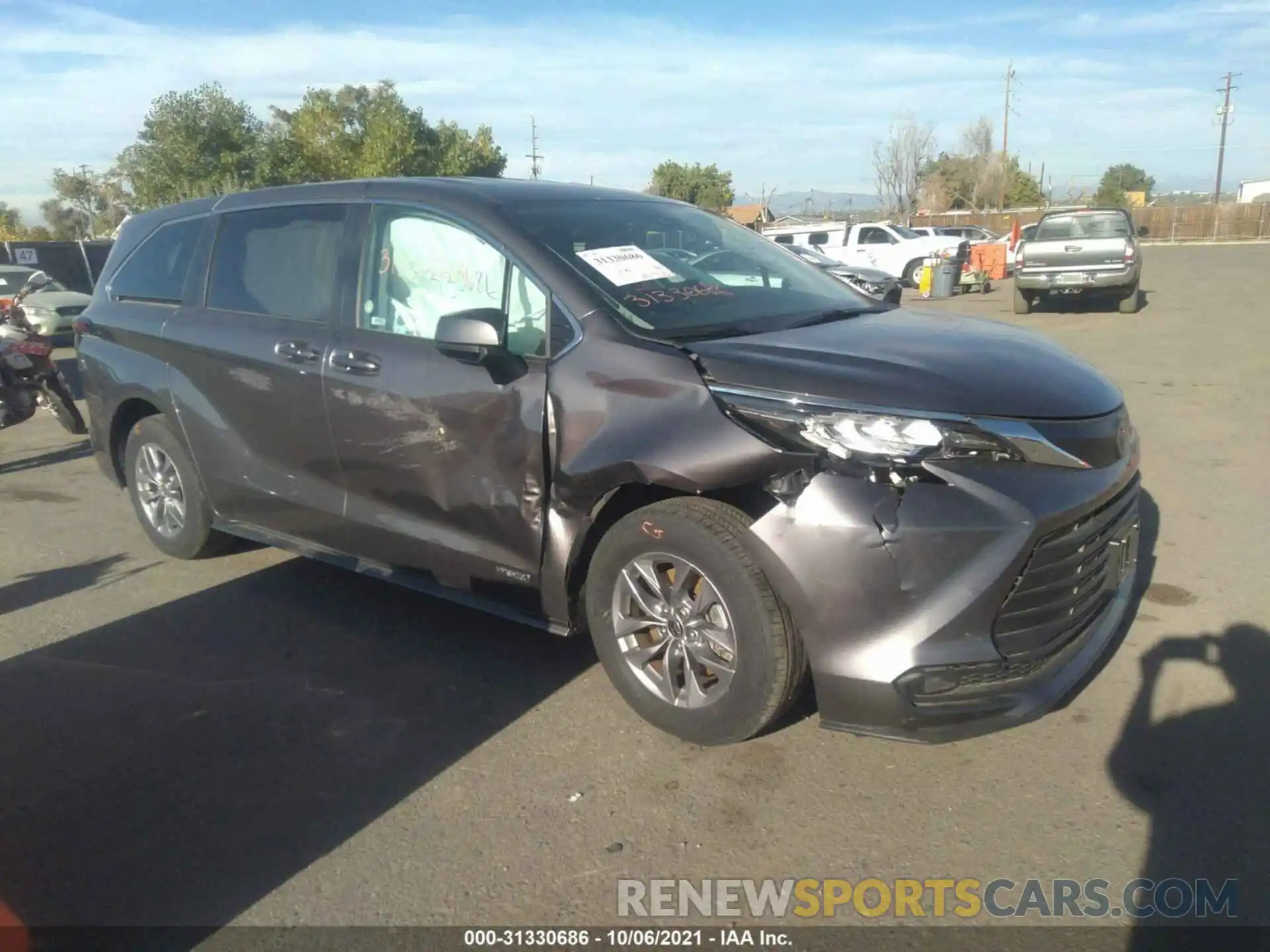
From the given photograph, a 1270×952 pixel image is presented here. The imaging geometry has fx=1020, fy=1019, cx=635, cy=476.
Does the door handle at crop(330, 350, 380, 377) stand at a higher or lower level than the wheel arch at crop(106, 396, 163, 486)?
higher

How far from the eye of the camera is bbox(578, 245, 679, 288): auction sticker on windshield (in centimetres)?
373

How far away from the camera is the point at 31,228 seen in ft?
214

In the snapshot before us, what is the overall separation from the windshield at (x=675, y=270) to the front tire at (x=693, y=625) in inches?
27.9

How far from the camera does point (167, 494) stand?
533cm

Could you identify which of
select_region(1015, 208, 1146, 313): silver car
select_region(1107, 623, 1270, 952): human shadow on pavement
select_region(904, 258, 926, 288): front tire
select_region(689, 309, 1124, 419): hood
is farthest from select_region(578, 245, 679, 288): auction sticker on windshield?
select_region(904, 258, 926, 288): front tire

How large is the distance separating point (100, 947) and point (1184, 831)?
292 cm

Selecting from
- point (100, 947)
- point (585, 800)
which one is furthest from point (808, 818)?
point (100, 947)

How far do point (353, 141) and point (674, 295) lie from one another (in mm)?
45123

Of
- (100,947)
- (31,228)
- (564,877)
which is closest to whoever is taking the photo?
(100,947)

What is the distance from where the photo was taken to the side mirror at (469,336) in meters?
3.47

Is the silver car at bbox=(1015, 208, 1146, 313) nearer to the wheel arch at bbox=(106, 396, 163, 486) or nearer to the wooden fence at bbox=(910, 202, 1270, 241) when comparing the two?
the wheel arch at bbox=(106, 396, 163, 486)

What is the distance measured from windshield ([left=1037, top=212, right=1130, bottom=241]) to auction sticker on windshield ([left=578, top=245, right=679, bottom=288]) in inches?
612

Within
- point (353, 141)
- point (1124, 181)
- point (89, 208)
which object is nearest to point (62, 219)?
point (89, 208)

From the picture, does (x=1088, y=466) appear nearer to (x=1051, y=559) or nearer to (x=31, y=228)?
(x=1051, y=559)
